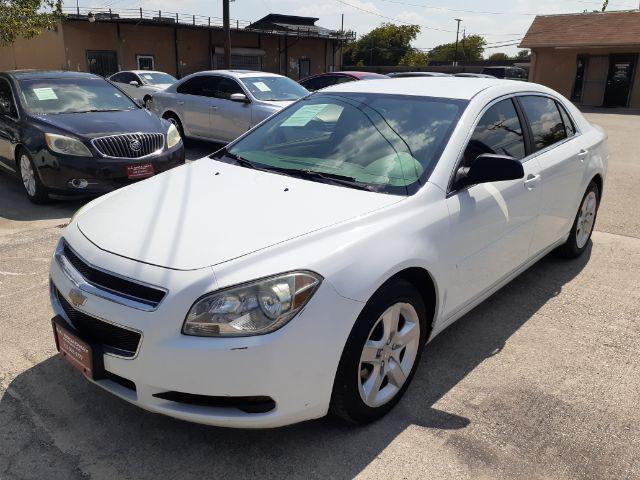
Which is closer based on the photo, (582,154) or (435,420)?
(435,420)

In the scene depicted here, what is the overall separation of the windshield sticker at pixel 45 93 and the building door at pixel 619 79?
25.3m

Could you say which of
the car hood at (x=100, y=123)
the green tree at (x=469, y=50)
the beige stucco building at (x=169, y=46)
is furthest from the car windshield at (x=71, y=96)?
the green tree at (x=469, y=50)

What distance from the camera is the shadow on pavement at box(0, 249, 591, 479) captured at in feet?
7.84

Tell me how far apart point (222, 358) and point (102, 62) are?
3056 centimetres

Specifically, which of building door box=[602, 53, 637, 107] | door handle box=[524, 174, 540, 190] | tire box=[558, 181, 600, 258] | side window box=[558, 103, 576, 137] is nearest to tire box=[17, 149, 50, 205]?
door handle box=[524, 174, 540, 190]

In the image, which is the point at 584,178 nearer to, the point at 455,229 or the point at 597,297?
the point at 597,297

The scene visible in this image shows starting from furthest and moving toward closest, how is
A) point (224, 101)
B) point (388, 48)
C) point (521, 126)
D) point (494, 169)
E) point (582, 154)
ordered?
1. point (388, 48)
2. point (224, 101)
3. point (582, 154)
4. point (521, 126)
5. point (494, 169)

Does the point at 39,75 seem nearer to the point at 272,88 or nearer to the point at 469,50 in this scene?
the point at 272,88

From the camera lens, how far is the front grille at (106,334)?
225 centimetres

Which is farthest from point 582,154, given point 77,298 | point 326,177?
point 77,298

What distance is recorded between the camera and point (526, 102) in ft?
12.8

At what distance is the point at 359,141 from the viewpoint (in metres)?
3.29

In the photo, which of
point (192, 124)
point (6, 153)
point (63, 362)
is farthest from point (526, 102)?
point (192, 124)

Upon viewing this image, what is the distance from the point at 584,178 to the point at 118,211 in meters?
3.59
